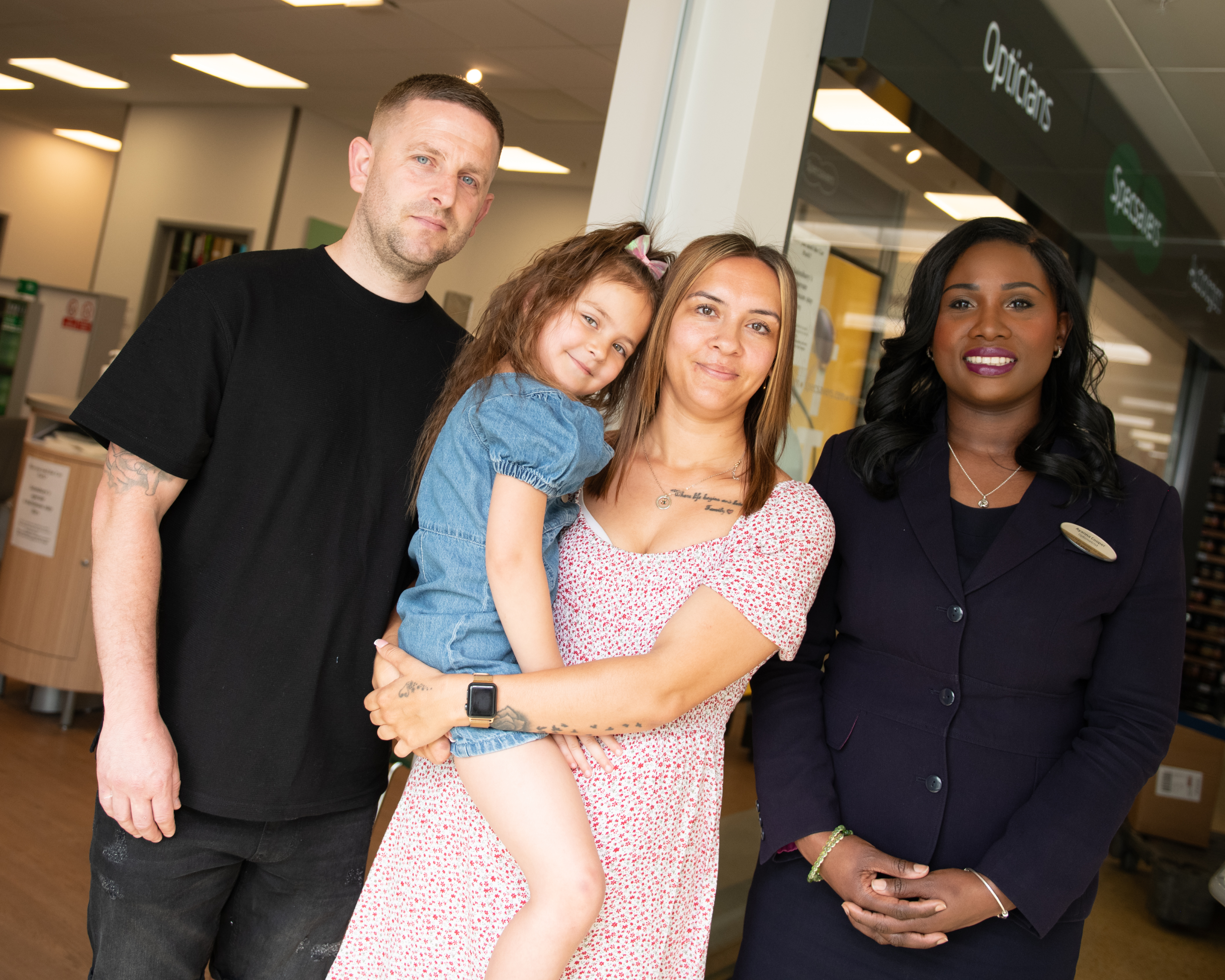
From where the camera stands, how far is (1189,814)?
4.70m

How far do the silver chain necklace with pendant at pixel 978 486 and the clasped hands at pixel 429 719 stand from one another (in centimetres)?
78

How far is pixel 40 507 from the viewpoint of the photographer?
172 inches

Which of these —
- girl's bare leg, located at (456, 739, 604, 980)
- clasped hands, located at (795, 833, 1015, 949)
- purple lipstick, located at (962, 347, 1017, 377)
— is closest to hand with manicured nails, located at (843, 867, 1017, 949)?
clasped hands, located at (795, 833, 1015, 949)

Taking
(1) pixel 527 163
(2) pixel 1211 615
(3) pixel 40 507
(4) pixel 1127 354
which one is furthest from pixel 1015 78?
(2) pixel 1211 615

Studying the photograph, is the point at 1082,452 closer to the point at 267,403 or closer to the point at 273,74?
the point at 267,403

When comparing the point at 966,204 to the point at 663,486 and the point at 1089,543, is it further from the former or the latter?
the point at 663,486

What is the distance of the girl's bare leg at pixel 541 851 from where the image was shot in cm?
130

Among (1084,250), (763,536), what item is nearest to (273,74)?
(1084,250)

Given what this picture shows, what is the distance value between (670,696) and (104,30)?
7.86 metres

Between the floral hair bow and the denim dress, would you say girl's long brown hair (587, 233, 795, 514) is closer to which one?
the floral hair bow

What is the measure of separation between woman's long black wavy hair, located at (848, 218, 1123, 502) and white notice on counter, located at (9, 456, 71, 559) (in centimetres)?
380

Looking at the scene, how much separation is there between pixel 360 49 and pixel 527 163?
7.18 ft

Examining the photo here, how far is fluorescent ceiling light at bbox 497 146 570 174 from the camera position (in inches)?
316

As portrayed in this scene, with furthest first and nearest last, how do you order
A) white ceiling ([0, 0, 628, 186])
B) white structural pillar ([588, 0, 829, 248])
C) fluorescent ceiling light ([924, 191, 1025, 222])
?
1. white ceiling ([0, 0, 628, 186])
2. fluorescent ceiling light ([924, 191, 1025, 222])
3. white structural pillar ([588, 0, 829, 248])
